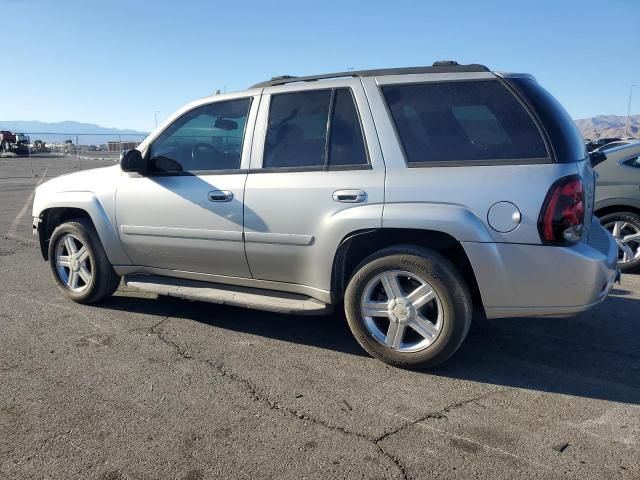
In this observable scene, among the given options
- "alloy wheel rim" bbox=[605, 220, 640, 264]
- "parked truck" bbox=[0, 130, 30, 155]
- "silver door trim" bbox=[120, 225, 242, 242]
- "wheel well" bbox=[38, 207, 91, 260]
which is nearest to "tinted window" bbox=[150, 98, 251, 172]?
"silver door trim" bbox=[120, 225, 242, 242]

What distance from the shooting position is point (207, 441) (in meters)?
2.81

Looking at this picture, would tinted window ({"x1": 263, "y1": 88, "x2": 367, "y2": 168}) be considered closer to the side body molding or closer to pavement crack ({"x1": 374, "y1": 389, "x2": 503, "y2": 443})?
the side body molding

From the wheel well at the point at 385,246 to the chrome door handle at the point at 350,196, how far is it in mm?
A: 213

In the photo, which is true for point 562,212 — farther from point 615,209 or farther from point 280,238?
point 615,209

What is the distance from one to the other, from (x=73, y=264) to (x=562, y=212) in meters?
4.07

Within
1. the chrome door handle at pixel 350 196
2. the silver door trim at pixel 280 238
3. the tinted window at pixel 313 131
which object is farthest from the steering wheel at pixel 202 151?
the chrome door handle at pixel 350 196

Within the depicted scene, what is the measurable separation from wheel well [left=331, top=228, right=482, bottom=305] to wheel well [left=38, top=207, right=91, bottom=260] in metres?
2.52

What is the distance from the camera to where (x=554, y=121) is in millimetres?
3404

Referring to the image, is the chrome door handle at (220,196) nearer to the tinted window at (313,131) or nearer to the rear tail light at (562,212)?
the tinted window at (313,131)

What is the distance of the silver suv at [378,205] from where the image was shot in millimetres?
3328

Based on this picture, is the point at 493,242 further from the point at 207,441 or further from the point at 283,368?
the point at 207,441

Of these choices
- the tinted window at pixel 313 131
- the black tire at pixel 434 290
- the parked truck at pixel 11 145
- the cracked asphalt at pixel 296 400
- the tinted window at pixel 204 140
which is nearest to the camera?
the cracked asphalt at pixel 296 400

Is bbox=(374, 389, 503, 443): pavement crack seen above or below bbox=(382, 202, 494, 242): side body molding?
below

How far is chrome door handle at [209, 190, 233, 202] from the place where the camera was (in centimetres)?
413
